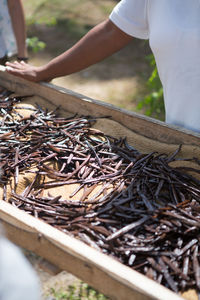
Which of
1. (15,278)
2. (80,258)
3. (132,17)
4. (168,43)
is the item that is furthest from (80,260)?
(132,17)

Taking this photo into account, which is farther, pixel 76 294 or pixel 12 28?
pixel 12 28

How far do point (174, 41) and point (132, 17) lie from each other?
1.16 feet

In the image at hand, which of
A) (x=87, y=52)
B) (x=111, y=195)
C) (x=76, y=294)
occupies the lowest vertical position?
(x=76, y=294)

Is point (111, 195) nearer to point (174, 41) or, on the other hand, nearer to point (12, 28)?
point (174, 41)

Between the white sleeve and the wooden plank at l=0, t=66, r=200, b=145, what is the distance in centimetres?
50

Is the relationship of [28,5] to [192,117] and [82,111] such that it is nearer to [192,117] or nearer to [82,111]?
[82,111]

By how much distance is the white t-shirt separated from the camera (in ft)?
6.43

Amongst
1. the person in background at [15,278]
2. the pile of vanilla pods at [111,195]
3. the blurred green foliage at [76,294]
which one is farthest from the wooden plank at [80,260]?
the blurred green foliage at [76,294]

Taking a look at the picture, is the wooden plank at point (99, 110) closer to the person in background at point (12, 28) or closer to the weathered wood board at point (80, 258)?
the weathered wood board at point (80, 258)

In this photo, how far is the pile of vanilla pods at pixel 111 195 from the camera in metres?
1.47

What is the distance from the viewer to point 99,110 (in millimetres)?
2496

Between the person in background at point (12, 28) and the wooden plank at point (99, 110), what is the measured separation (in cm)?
59

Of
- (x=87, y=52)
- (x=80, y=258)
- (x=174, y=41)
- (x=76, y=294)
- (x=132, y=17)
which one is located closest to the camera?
(x=80, y=258)

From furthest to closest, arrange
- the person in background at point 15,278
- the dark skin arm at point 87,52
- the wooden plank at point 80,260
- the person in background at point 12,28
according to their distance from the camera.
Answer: the person in background at point 12,28, the dark skin arm at point 87,52, the wooden plank at point 80,260, the person in background at point 15,278
